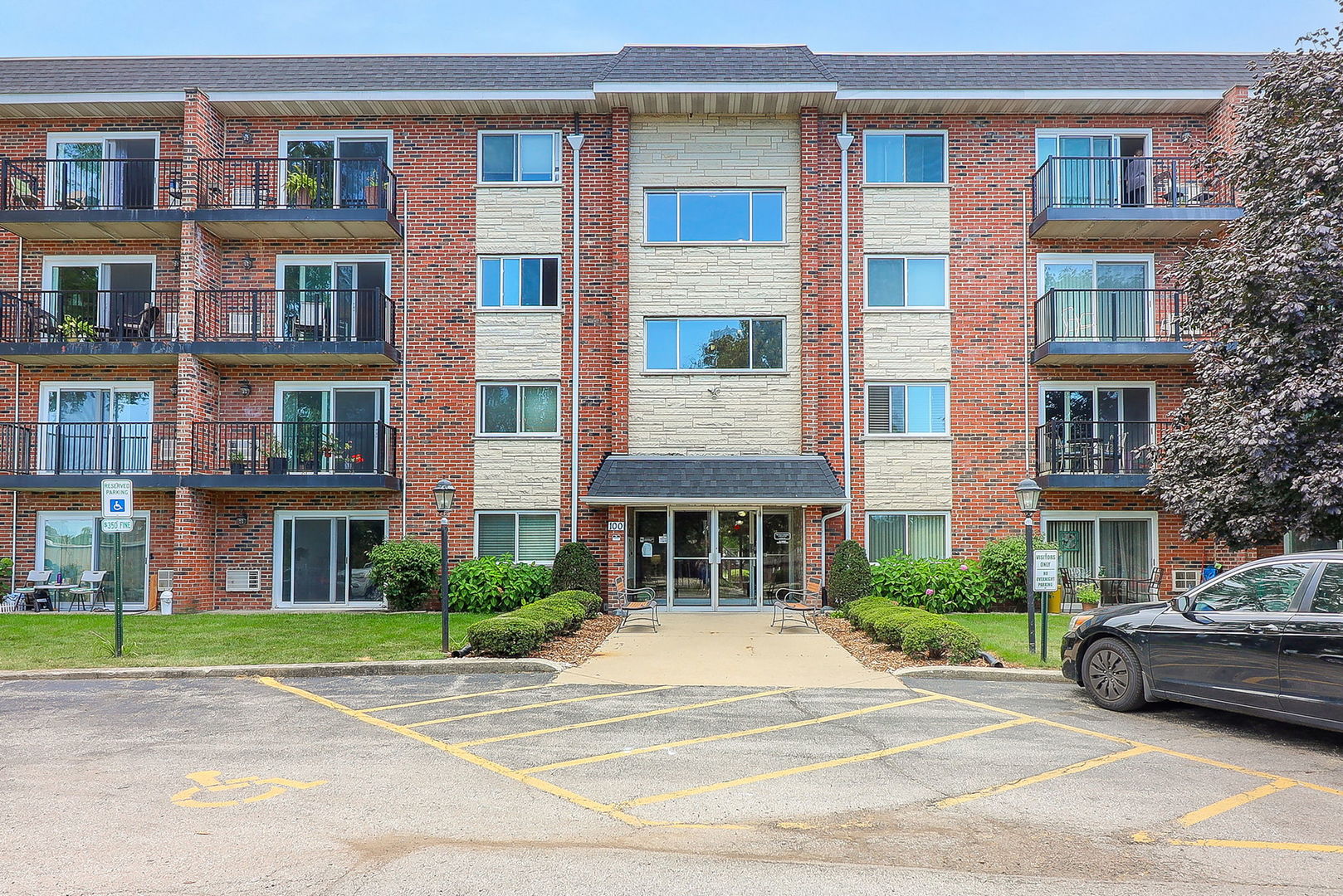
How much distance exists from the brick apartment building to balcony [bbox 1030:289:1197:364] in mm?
73

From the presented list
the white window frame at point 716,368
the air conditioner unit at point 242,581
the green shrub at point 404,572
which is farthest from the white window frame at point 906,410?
the air conditioner unit at point 242,581

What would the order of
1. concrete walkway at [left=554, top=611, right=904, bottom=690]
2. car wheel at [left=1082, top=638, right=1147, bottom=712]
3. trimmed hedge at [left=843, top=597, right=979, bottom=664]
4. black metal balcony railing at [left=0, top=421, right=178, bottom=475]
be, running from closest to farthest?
car wheel at [left=1082, top=638, right=1147, bottom=712], concrete walkway at [left=554, top=611, right=904, bottom=690], trimmed hedge at [left=843, top=597, right=979, bottom=664], black metal balcony railing at [left=0, top=421, right=178, bottom=475]

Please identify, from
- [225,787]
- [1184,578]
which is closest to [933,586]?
[1184,578]

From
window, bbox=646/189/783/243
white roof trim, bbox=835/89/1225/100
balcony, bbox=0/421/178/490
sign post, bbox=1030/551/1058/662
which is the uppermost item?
white roof trim, bbox=835/89/1225/100

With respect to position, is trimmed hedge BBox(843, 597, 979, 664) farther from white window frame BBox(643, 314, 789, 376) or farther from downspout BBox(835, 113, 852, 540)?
white window frame BBox(643, 314, 789, 376)

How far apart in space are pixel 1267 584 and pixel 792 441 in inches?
425

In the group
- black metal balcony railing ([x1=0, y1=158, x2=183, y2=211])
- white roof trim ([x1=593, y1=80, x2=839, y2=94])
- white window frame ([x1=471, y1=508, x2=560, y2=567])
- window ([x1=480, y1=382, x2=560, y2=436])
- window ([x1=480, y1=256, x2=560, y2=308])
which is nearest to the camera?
white roof trim ([x1=593, y1=80, x2=839, y2=94])

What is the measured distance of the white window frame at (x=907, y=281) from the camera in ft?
60.4

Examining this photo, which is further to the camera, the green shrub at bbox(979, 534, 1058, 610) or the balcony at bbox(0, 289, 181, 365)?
the balcony at bbox(0, 289, 181, 365)

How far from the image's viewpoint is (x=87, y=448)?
17984 mm

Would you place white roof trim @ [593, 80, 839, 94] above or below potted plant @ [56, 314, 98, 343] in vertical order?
above

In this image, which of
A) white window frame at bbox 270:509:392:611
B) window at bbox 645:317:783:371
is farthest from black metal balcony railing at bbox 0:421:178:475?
window at bbox 645:317:783:371

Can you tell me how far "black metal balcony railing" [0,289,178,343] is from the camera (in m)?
17.7

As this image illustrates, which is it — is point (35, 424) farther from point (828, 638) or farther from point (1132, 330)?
point (1132, 330)
